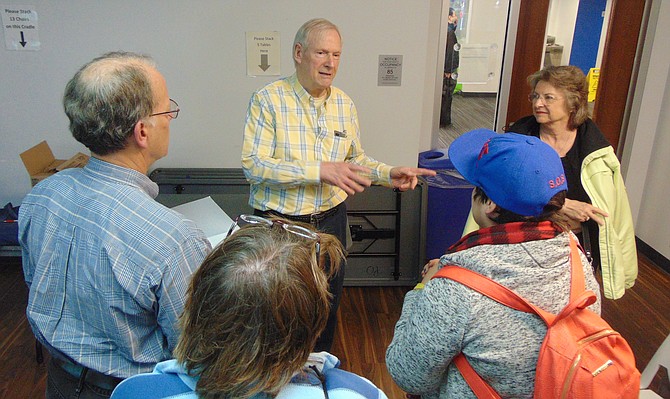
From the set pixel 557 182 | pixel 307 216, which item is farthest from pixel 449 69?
pixel 557 182

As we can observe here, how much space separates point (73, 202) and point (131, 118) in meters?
0.22

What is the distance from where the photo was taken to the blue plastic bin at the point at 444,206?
320cm

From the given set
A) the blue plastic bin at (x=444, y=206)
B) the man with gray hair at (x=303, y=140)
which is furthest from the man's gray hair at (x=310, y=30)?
the blue plastic bin at (x=444, y=206)

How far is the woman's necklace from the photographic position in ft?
6.70

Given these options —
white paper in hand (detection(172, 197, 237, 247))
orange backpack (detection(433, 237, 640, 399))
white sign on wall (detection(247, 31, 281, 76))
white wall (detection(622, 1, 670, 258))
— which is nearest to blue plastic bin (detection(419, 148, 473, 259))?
white sign on wall (detection(247, 31, 281, 76))

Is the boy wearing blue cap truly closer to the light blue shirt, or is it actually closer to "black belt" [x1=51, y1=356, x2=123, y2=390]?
the light blue shirt

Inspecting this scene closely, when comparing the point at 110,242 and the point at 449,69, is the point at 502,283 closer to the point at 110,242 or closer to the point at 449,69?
the point at 110,242

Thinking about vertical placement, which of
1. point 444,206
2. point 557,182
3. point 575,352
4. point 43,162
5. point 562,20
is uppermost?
point 562,20

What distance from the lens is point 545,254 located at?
101 cm

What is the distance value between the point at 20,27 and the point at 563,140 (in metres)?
3.09

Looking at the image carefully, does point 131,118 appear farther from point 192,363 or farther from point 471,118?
point 471,118

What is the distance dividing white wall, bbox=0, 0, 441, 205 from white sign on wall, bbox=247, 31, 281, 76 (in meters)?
0.04

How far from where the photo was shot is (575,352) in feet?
3.14

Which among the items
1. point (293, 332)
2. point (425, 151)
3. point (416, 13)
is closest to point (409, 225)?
point (425, 151)
